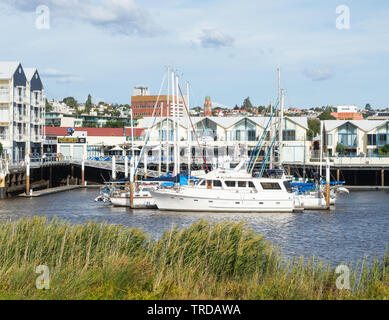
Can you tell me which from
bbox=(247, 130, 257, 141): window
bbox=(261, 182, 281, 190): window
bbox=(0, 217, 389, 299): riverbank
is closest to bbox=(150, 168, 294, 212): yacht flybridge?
bbox=(261, 182, 281, 190): window

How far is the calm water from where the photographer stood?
3547cm

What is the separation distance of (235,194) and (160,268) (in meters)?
31.0

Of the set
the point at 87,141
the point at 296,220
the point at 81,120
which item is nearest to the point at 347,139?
the point at 87,141

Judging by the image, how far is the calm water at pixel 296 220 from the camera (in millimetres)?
35469

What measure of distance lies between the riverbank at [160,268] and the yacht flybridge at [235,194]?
27491 mm

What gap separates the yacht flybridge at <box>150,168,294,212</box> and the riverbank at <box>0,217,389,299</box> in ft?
90.2

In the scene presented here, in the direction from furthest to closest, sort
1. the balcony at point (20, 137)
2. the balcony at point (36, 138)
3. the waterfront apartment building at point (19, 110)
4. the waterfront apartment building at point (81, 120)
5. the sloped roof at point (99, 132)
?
the waterfront apartment building at point (81, 120) → the sloped roof at point (99, 132) → the balcony at point (36, 138) → the balcony at point (20, 137) → the waterfront apartment building at point (19, 110)

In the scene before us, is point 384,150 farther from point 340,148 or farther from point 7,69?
point 7,69

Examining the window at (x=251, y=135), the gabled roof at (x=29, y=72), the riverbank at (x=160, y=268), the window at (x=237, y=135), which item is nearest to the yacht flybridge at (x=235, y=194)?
the riverbank at (x=160, y=268)

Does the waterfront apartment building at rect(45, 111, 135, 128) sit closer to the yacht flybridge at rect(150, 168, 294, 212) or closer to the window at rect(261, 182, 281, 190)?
the yacht flybridge at rect(150, 168, 294, 212)

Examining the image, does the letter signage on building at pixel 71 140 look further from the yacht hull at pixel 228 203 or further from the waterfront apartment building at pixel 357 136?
the yacht hull at pixel 228 203

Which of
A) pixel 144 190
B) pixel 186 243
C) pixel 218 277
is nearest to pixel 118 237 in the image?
pixel 186 243

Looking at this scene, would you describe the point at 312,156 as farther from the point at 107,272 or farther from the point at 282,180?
the point at 107,272

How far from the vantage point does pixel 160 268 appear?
20781mm
